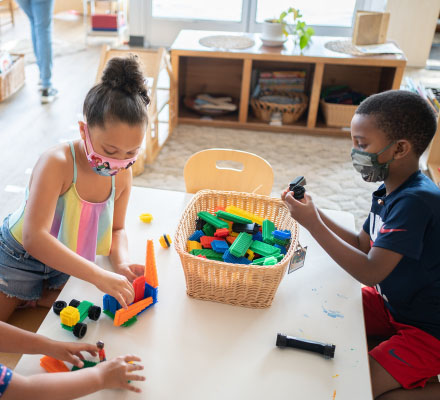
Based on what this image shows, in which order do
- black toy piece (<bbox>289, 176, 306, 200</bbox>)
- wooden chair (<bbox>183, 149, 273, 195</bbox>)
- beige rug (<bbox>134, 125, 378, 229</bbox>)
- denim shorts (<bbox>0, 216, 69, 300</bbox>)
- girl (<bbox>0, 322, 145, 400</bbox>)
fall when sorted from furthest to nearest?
beige rug (<bbox>134, 125, 378, 229</bbox>), wooden chair (<bbox>183, 149, 273, 195</bbox>), denim shorts (<bbox>0, 216, 69, 300</bbox>), black toy piece (<bbox>289, 176, 306, 200</bbox>), girl (<bbox>0, 322, 145, 400</bbox>)

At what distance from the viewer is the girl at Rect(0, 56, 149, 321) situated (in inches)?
40.3

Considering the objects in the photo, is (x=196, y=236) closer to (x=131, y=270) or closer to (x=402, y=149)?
(x=131, y=270)

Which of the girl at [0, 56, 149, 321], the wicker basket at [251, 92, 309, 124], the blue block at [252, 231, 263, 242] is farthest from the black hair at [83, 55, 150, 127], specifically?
the wicker basket at [251, 92, 309, 124]

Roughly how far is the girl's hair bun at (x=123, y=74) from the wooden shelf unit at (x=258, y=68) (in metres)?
1.94

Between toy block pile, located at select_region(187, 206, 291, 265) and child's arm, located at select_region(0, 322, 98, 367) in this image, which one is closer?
child's arm, located at select_region(0, 322, 98, 367)

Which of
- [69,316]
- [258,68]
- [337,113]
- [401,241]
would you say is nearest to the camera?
[69,316]

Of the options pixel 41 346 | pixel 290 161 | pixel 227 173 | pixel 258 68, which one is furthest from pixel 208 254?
pixel 258 68

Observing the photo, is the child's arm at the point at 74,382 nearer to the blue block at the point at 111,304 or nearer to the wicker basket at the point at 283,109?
the blue block at the point at 111,304

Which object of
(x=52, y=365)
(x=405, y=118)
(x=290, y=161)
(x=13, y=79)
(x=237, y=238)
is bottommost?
(x=290, y=161)

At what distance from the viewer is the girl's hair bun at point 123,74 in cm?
104

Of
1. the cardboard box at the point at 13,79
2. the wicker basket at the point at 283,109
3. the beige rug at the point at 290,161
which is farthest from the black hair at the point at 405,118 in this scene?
the cardboard box at the point at 13,79

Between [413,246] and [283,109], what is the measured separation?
7.14ft

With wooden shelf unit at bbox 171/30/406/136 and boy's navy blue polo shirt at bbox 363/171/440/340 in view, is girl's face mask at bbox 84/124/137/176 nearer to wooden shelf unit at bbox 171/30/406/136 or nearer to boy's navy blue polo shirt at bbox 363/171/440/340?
boy's navy blue polo shirt at bbox 363/171/440/340

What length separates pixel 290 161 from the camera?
108 inches
